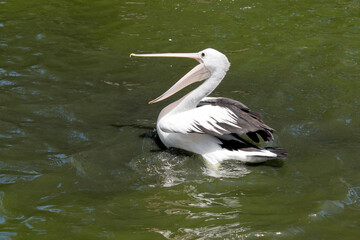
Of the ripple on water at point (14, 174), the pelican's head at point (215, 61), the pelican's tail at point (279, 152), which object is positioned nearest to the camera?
the ripple on water at point (14, 174)

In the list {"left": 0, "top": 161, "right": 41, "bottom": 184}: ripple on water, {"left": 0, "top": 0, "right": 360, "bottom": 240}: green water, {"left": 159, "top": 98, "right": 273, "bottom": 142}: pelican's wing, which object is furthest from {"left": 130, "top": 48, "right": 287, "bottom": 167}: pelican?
{"left": 0, "top": 161, "right": 41, "bottom": 184}: ripple on water

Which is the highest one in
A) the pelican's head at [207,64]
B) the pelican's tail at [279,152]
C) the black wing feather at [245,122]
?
the pelican's head at [207,64]

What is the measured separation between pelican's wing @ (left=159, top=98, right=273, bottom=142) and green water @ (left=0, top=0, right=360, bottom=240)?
0.30m

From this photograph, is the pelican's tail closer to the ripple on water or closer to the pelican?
the pelican

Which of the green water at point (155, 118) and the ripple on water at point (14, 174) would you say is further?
the ripple on water at point (14, 174)

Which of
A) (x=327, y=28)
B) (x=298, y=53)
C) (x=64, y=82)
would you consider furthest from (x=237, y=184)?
(x=327, y=28)

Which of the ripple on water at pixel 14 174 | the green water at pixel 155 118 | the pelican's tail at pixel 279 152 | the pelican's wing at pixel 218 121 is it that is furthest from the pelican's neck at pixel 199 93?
the ripple on water at pixel 14 174

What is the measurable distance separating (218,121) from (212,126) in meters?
0.07

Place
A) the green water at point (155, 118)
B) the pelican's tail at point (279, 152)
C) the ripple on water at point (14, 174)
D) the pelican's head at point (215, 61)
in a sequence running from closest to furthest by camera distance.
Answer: the green water at point (155, 118), the ripple on water at point (14, 174), the pelican's tail at point (279, 152), the pelican's head at point (215, 61)

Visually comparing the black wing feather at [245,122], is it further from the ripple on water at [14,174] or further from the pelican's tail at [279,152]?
the ripple on water at [14,174]

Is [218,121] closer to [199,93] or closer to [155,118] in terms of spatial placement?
[199,93]

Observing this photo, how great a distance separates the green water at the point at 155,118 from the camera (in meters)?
3.16

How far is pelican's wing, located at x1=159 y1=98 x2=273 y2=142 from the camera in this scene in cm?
402

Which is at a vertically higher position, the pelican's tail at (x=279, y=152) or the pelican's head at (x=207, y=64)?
the pelican's head at (x=207, y=64)
